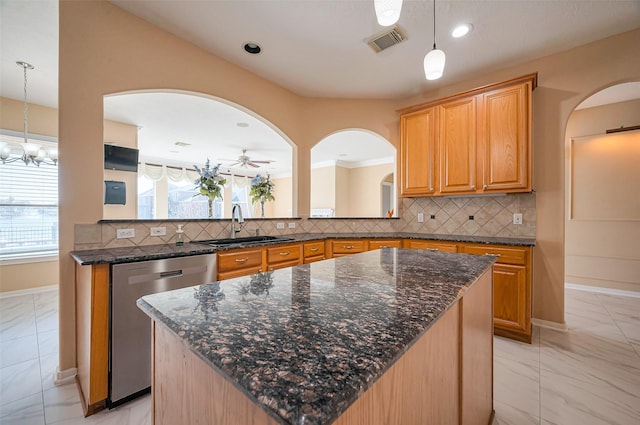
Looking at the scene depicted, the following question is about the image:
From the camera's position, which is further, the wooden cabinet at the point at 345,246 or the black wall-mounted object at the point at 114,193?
the black wall-mounted object at the point at 114,193

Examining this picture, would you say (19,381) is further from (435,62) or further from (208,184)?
(435,62)

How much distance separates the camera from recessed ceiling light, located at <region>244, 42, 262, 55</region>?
8.51 feet

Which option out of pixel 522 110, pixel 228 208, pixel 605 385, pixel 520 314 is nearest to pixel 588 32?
pixel 522 110

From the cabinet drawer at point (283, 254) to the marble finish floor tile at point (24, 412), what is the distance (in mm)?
1667

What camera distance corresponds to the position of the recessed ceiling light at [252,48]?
8.51ft

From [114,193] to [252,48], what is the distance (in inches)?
134

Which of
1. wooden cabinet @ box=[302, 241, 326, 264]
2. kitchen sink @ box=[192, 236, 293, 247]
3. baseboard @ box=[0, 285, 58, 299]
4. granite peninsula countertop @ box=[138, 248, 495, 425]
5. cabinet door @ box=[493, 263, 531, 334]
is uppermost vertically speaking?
granite peninsula countertop @ box=[138, 248, 495, 425]

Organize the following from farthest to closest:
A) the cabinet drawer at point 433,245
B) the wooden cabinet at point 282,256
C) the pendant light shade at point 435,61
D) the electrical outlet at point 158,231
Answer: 1. the cabinet drawer at point 433,245
2. the wooden cabinet at point 282,256
3. the electrical outlet at point 158,231
4. the pendant light shade at point 435,61

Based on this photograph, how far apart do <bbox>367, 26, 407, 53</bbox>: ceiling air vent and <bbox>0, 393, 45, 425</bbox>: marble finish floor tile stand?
3.62 metres

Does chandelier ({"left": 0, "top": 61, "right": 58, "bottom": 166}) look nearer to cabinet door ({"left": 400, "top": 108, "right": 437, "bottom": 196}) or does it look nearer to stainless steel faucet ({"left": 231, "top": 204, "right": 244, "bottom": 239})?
stainless steel faucet ({"left": 231, "top": 204, "right": 244, "bottom": 239})

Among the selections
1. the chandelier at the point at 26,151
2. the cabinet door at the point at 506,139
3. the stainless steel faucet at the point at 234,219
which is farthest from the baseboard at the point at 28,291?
the cabinet door at the point at 506,139

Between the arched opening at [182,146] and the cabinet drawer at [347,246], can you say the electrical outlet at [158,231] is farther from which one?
the cabinet drawer at [347,246]

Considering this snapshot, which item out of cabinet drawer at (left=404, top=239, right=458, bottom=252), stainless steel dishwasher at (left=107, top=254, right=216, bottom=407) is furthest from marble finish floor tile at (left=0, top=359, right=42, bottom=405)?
cabinet drawer at (left=404, top=239, right=458, bottom=252)

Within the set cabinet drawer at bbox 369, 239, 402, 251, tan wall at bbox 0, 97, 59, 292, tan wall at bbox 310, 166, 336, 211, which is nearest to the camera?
cabinet drawer at bbox 369, 239, 402, 251
